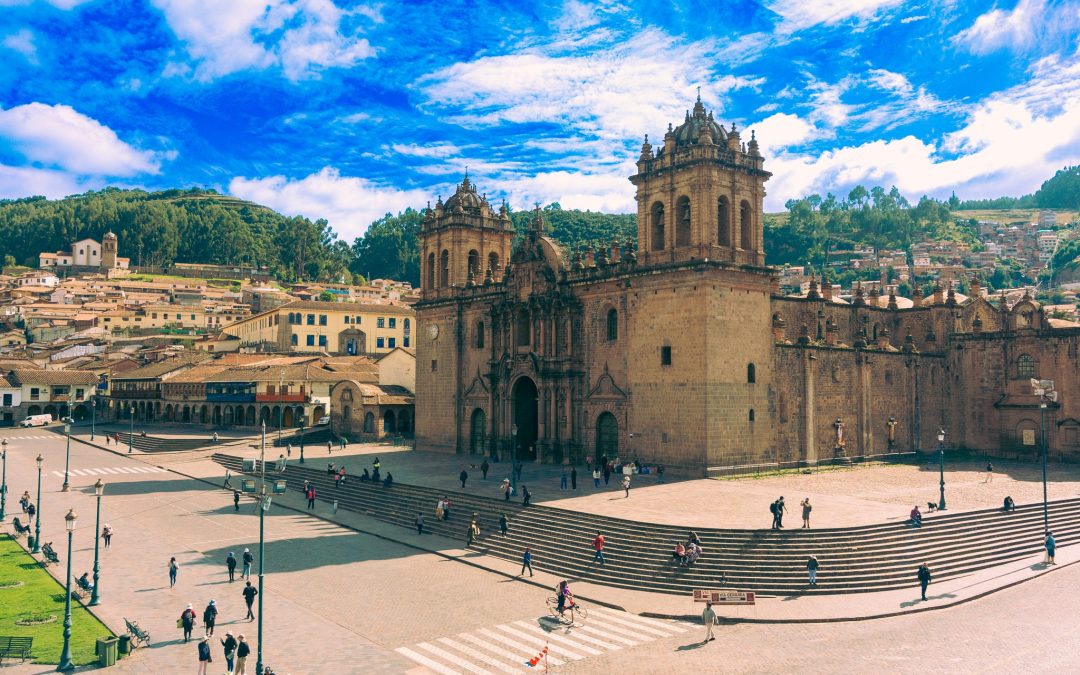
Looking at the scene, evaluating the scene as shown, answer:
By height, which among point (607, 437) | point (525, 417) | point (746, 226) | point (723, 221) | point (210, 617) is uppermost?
point (723, 221)

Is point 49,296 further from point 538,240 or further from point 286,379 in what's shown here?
point 538,240

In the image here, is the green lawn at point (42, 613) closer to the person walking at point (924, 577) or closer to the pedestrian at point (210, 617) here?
the pedestrian at point (210, 617)

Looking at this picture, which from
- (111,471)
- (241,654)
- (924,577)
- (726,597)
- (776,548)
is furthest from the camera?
(111,471)

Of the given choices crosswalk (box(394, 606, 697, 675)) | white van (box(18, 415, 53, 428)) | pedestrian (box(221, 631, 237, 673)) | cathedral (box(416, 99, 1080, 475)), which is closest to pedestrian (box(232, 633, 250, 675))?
pedestrian (box(221, 631, 237, 673))

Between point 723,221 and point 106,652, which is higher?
point 723,221

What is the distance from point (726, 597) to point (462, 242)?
135 ft

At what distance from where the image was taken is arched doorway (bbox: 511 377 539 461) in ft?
174

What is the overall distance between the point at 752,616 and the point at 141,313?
13587 cm

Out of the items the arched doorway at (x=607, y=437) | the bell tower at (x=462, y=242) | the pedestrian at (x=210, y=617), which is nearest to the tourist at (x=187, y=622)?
the pedestrian at (x=210, y=617)

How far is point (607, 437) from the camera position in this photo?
4769 cm

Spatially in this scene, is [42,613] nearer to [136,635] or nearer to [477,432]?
[136,635]

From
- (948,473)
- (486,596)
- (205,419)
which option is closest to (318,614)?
(486,596)

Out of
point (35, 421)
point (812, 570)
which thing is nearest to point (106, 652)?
point (812, 570)

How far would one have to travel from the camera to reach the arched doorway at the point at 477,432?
5678 centimetres
